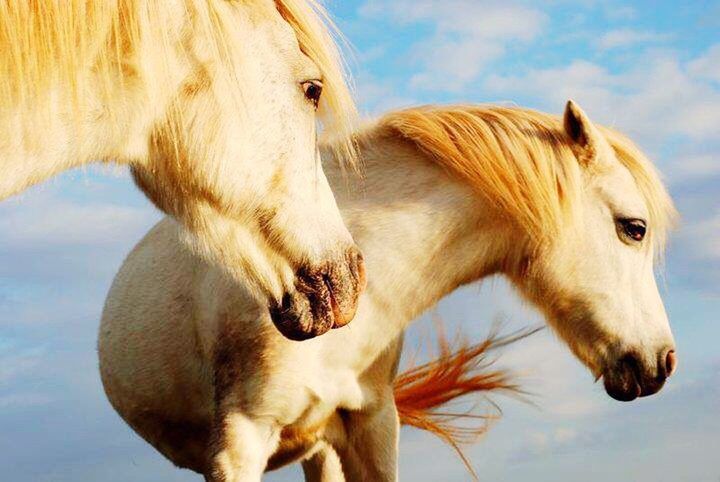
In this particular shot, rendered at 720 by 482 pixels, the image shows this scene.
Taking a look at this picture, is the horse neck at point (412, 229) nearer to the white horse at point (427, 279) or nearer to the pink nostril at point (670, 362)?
the white horse at point (427, 279)

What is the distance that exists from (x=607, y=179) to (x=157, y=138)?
2822mm

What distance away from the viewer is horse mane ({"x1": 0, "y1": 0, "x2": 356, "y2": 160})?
2812mm

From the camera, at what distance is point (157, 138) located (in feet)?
10.7

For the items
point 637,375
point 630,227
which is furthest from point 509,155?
point 637,375

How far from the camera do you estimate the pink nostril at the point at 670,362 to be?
5305mm

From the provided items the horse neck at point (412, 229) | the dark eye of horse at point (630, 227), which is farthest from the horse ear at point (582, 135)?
the horse neck at point (412, 229)

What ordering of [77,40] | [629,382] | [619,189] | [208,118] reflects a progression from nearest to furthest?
1. [77,40]
2. [208,118]
3. [619,189]
4. [629,382]

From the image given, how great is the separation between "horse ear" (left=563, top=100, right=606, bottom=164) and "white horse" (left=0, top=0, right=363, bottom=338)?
1840 millimetres

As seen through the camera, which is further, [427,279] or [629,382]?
[629,382]

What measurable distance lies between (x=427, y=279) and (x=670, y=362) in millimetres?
1412

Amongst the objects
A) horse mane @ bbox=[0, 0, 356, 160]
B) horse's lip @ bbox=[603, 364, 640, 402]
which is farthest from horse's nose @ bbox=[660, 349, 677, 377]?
horse mane @ bbox=[0, 0, 356, 160]

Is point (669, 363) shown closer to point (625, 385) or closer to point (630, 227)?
point (625, 385)

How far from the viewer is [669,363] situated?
17.5ft

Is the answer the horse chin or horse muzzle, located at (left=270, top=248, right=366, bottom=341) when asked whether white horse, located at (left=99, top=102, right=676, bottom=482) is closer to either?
the horse chin
